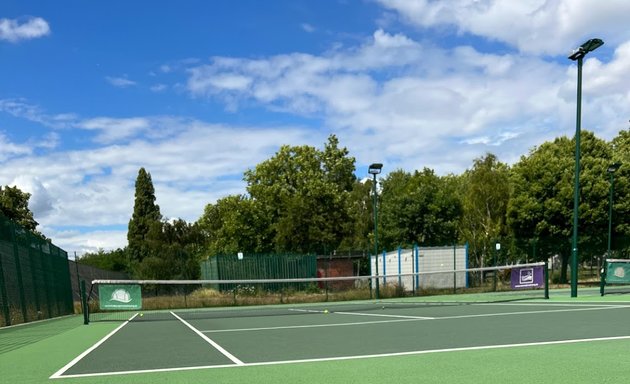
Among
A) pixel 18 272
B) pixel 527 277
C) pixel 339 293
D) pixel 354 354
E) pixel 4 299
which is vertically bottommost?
pixel 339 293

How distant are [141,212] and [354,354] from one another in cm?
6527

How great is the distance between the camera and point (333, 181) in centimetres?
6181

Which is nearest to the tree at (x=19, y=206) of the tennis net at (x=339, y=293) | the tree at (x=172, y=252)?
the tree at (x=172, y=252)

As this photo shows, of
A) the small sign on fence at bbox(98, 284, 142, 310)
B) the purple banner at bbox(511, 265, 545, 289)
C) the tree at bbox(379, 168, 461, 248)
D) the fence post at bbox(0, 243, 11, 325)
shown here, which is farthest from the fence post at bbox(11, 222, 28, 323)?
the tree at bbox(379, 168, 461, 248)

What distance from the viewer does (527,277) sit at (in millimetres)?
23906

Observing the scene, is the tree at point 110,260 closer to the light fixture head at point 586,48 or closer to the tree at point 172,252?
the tree at point 172,252

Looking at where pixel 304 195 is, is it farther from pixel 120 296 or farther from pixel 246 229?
pixel 120 296

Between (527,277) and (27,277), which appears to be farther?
(527,277)

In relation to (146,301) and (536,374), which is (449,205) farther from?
(536,374)

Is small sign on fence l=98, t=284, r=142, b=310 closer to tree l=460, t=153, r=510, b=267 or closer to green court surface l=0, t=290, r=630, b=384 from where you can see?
green court surface l=0, t=290, r=630, b=384

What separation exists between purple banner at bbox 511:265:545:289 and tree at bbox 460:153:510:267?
992 inches

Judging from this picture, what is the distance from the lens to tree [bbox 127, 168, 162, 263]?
2665 inches

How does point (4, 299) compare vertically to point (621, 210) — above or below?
below

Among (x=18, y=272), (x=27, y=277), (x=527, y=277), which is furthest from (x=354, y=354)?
(x=527, y=277)
